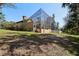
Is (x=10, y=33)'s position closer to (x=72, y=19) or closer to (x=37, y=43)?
(x=37, y=43)

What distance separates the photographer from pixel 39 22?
4.92 ft

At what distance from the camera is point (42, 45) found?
1457mm

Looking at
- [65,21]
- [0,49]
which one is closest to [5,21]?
[0,49]

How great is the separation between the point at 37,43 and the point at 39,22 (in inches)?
7.9

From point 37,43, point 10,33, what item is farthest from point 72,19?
point 10,33

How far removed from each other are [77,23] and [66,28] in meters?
0.11

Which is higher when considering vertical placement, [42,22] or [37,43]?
[42,22]

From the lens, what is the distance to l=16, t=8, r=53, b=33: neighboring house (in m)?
1.48

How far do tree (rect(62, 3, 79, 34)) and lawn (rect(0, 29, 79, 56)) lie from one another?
57 millimetres

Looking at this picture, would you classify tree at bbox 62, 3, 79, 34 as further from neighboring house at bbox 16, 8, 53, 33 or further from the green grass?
the green grass

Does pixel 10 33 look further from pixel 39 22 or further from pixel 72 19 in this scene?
pixel 72 19

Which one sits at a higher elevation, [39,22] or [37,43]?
[39,22]

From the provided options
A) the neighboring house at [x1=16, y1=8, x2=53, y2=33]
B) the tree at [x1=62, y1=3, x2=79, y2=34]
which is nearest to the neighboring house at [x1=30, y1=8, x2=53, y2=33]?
the neighboring house at [x1=16, y1=8, x2=53, y2=33]

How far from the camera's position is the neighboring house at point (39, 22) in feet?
4.85
